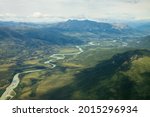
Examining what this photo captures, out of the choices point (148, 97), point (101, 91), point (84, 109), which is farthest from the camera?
point (101, 91)

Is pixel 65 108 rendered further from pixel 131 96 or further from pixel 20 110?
pixel 131 96

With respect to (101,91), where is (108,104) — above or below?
above

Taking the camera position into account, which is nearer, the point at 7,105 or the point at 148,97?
the point at 7,105

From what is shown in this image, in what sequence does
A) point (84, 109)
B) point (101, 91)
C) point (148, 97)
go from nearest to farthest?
point (84, 109) → point (148, 97) → point (101, 91)

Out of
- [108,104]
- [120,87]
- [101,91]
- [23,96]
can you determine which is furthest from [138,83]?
[108,104]

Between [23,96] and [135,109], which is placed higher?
[135,109]

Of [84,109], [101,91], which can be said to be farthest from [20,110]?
[101,91]

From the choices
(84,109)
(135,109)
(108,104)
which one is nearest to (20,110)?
(84,109)

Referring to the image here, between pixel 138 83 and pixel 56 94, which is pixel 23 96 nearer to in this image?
pixel 56 94

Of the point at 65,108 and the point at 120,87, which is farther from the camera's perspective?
the point at 120,87
